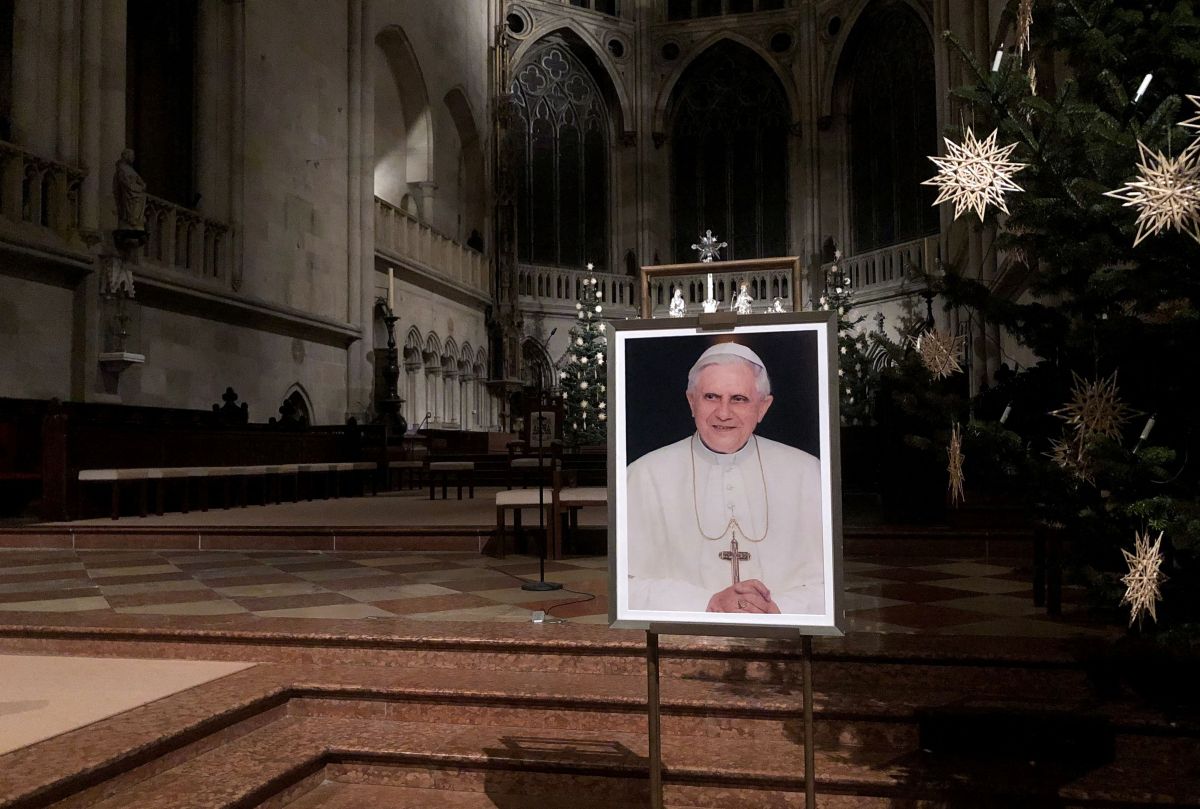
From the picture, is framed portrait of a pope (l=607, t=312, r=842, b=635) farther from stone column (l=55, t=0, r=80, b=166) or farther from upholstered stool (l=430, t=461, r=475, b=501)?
stone column (l=55, t=0, r=80, b=166)

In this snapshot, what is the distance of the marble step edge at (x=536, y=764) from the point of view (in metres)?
2.49

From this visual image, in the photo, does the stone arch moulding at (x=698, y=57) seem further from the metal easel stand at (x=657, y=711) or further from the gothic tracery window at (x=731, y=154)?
the metal easel stand at (x=657, y=711)

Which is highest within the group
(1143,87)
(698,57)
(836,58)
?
(698,57)

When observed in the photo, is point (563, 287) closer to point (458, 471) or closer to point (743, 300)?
point (743, 300)

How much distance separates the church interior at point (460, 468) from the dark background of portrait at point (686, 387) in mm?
78

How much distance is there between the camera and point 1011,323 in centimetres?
243

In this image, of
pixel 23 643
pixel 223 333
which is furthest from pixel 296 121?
pixel 23 643

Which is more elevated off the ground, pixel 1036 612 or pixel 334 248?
pixel 334 248

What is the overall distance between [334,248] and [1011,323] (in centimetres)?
1321

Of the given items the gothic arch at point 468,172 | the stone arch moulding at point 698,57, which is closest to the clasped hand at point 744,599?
the gothic arch at point 468,172

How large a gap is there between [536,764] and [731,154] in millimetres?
21502

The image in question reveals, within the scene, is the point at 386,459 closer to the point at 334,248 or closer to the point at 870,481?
the point at 334,248

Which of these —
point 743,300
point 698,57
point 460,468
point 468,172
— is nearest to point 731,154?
point 698,57

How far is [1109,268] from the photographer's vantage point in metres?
2.14
